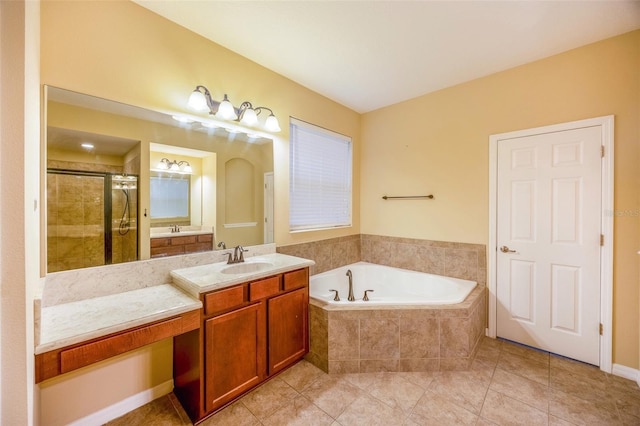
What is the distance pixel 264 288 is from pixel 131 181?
Result: 3.86 feet

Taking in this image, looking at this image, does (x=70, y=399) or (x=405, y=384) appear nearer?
(x=70, y=399)

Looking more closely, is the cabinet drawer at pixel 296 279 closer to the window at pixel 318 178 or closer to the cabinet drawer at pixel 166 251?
the window at pixel 318 178

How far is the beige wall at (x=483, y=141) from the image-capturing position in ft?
6.42

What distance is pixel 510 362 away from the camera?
2168 millimetres

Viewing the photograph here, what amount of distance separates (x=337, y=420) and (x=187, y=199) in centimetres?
187

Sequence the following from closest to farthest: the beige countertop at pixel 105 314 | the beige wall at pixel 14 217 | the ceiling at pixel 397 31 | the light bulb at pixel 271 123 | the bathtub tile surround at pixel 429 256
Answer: the beige wall at pixel 14 217 → the beige countertop at pixel 105 314 → the ceiling at pixel 397 31 → the light bulb at pixel 271 123 → the bathtub tile surround at pixel 429 256

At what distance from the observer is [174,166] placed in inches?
77.2

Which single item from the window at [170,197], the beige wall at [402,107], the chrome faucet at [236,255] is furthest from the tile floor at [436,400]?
the window at [170,197]

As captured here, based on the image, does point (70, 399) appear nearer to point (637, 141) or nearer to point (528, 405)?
point (528, 405)

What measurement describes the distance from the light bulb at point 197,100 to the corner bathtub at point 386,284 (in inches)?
73.4

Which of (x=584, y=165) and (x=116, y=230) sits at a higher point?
(x=584, y=165)

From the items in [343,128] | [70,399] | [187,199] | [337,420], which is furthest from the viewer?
[343,128]

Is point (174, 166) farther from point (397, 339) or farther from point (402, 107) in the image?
point (402, 107)

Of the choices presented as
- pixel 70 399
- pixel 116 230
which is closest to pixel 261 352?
pixel 70 399
